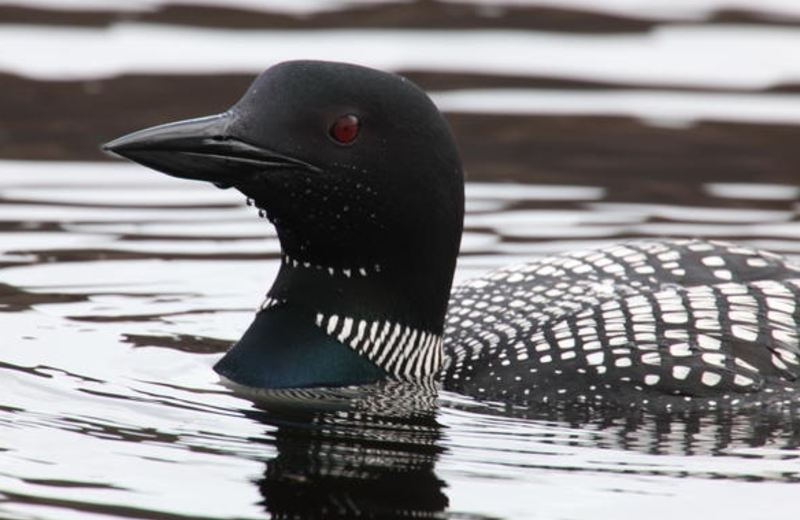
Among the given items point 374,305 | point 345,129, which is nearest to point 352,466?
point 374,305

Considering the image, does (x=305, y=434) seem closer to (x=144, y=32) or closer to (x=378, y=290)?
(x=378, y=290)

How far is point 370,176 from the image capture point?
20.8 feet

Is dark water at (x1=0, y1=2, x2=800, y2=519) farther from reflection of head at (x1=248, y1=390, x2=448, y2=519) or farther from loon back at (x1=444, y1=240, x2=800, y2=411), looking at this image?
loon back at (x1=444, y1=240, x2=800, y2=411)

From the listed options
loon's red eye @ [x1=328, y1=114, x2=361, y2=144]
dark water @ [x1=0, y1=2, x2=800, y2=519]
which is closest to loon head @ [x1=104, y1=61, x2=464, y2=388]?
loon's red eye @ [x1=328, y1=114, x2=361, y2=144]

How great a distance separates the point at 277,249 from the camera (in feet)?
29.3

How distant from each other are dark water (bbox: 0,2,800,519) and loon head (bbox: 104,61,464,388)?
0.20 metres

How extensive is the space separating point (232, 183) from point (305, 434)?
767 millimetres

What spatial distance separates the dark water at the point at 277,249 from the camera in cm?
568

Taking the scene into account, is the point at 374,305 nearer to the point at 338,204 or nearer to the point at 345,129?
the point at 338,204

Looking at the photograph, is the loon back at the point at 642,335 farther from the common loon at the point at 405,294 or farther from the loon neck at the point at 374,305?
the loon neck at the point at 374,305

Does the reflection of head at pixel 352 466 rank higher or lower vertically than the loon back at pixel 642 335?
lower

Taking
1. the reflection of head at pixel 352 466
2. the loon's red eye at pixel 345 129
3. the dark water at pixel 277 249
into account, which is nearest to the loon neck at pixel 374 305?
the dark water at pixel 277 249

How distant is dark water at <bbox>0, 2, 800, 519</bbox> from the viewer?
5680 mm

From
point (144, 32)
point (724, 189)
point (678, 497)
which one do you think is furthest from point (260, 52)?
point (678, 497)
